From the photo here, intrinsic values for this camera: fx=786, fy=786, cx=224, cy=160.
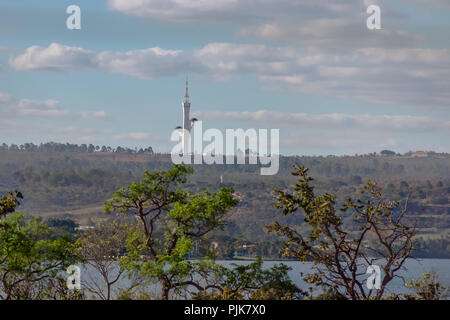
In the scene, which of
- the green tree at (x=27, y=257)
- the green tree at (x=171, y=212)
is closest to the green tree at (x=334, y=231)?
the green tree at (x=171, y=212)

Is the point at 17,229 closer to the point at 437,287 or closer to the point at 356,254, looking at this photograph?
the point at 356,254

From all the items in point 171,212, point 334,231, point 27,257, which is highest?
point 171,212

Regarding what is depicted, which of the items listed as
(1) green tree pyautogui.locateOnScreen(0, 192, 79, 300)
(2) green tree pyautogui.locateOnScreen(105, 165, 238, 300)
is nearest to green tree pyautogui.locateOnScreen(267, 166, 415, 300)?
(2) green tree pyautogui.locateOnScreen(105, 165, 238, 300)

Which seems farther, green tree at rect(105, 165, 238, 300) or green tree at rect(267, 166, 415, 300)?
green tree at rect(105, 165, 238, 300)

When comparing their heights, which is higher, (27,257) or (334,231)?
(334,231)

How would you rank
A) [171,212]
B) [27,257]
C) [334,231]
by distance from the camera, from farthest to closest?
[171,212] < [27,257] < [334,231]

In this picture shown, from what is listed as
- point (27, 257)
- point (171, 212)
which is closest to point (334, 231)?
point (171, 212)

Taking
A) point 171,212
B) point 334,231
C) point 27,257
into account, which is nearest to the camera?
point 334,231

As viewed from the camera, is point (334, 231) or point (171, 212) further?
point (171, 212)

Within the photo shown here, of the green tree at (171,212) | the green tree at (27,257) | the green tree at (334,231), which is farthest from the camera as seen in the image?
the green tree at (171,212)

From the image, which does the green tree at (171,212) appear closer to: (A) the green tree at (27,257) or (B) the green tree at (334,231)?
(A) the green tree at (27,257)

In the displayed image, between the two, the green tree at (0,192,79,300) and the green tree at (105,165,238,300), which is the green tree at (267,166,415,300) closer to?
the green tree at (105,165,238,300)

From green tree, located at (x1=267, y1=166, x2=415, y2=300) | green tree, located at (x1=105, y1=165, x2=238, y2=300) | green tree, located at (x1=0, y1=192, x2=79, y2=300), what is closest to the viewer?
green tree, located at (x1=267, y1=166, x2=415, y2=300)

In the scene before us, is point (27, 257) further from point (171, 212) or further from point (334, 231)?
point (334, 231)
